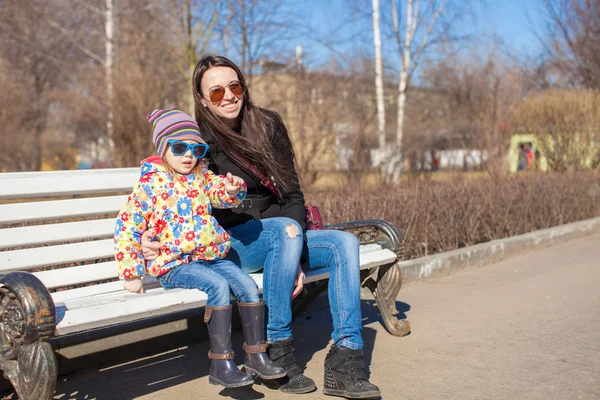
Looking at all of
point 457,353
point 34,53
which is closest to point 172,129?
point 457,353

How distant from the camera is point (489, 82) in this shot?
15.7 metres

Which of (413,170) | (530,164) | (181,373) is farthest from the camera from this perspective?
(413,170)

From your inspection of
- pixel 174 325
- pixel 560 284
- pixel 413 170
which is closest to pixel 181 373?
pixel 174 325

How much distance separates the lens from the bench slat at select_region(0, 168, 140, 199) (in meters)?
3.29

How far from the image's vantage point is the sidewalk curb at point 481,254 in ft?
19.0

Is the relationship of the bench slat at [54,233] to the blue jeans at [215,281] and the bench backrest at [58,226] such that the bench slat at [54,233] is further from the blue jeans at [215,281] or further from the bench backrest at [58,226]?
the blue jeans at [215,281]

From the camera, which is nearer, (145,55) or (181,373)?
(181,373)

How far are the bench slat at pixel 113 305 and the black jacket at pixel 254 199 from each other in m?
0.34

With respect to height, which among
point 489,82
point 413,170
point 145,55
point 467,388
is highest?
point 145,55

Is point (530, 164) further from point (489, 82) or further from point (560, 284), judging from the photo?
point (560, 284)

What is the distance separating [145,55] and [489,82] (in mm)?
8075

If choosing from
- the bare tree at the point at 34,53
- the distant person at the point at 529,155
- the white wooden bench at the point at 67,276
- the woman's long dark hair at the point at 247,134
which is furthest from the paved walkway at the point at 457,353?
the bare tree at the point at 34,53

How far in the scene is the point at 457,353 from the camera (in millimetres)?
3836

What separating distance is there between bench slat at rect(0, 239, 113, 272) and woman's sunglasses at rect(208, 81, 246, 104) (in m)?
0.92
